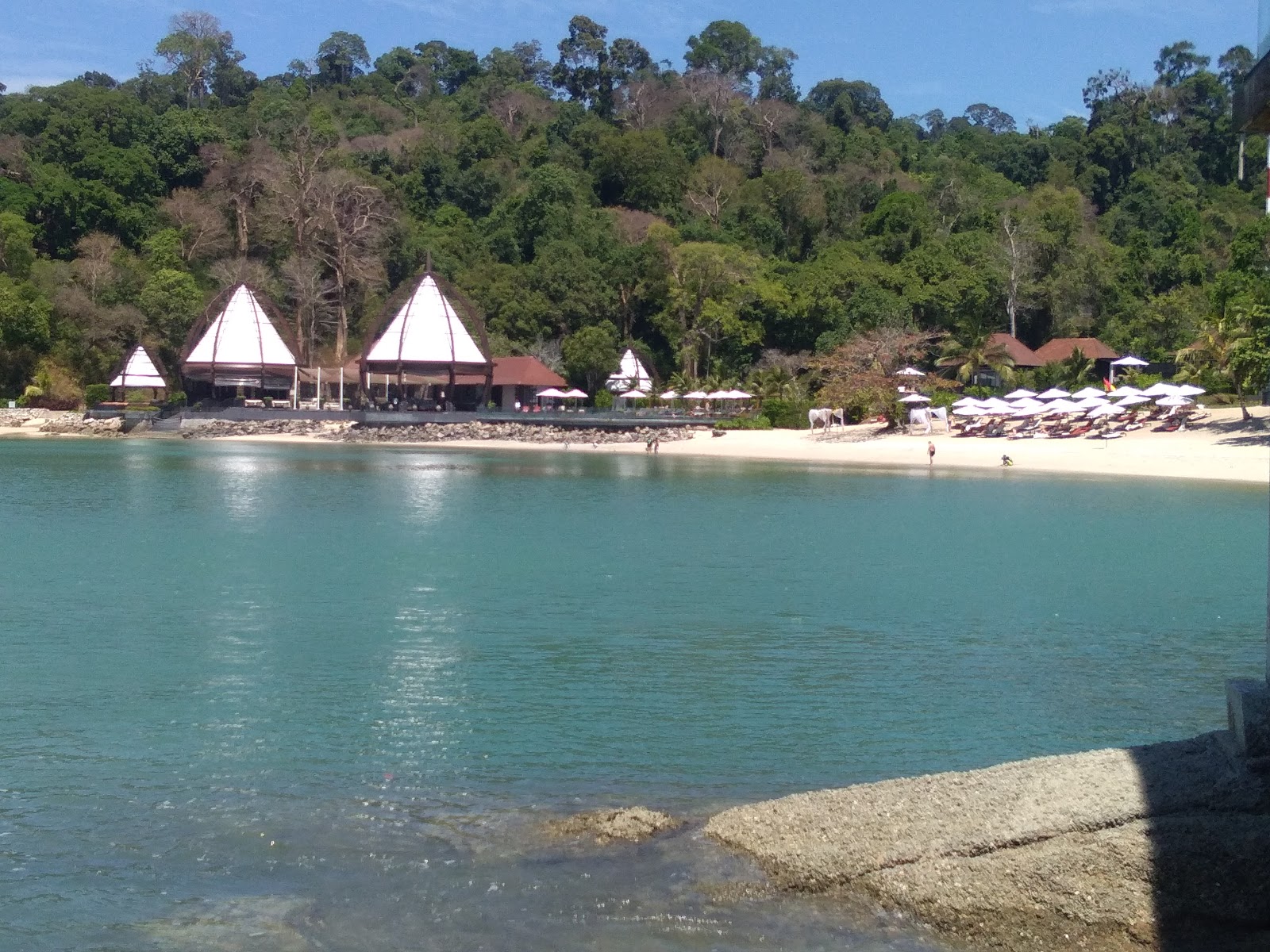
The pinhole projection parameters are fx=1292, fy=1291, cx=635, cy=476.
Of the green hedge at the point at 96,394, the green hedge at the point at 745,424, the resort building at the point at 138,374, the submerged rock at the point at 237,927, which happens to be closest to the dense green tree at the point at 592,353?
the green hedge at the point at 745,424

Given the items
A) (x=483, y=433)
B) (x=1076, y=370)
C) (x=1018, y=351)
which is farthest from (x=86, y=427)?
(x=1076, y=370)

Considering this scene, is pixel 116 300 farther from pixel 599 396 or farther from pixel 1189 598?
pixel 1189 598

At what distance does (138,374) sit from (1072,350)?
4630 centimetres

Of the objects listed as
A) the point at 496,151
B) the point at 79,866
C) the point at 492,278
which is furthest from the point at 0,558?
the point at 496,151

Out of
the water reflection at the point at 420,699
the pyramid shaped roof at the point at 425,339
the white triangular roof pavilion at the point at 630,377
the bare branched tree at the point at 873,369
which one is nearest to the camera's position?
the water reflection at the point at 420,699

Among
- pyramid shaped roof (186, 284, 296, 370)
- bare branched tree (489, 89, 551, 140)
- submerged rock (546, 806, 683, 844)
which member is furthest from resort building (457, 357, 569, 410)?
submerged rock (546, 806, 683, 844)

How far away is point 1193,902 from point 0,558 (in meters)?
19.2

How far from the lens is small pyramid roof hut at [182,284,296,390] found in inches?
2464

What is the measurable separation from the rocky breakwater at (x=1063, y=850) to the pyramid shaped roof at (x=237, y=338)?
194 feet

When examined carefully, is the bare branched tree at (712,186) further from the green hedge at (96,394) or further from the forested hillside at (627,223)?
the green hedge at (96,394)

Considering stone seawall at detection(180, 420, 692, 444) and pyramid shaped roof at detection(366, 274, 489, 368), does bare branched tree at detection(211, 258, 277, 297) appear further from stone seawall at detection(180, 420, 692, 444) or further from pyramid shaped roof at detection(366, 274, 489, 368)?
pyramid shaped roof at detection(366, 274, 489, 368)

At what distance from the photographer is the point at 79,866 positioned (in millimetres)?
7523

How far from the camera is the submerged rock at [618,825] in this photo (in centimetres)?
780

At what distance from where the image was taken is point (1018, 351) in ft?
206
